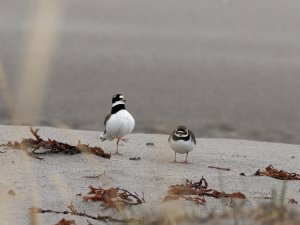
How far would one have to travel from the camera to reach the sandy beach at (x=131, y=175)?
16.5 feet

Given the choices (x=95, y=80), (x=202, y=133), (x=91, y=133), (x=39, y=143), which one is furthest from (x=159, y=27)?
(x=39, y=143)

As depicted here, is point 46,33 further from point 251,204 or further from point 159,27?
point 251,204

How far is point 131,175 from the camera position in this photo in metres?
6.01

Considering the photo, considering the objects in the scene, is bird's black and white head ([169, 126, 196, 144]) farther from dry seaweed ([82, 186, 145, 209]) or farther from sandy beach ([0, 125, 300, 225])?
dry seaweed ([82, 186, 145, 209])

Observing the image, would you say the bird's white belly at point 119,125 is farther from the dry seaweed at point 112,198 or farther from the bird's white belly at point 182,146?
the dry seaweed at point 112,198

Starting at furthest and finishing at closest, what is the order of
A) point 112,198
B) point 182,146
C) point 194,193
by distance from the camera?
point 182,146, point 194,193, point 112,198

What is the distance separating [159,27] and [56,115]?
314 inches

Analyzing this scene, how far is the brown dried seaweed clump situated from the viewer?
5.18 metres

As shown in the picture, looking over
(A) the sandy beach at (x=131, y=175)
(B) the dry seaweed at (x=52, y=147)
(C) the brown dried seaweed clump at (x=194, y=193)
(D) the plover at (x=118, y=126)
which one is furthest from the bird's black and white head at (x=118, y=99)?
(C) the brown dried seaweed clump at (x=194, y=193)

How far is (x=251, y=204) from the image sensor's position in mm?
5344

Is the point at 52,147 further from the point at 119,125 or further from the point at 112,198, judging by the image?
the point at 112,198

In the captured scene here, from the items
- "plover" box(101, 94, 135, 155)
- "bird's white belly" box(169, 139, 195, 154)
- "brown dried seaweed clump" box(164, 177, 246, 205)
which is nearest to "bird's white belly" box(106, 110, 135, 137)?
"plover" box(101, 94, 135, 155)

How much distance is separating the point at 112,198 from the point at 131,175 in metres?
1.00

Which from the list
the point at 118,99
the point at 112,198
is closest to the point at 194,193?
the point at 112,198
